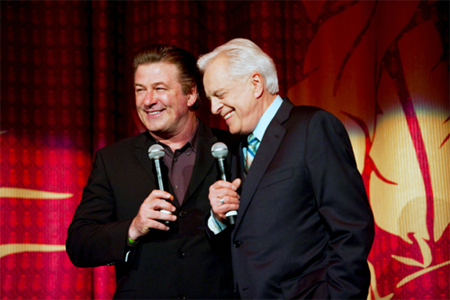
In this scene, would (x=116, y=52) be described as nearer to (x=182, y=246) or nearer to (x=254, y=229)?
(x=182, y=246)

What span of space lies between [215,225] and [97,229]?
53 cm

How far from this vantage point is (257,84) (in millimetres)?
1837

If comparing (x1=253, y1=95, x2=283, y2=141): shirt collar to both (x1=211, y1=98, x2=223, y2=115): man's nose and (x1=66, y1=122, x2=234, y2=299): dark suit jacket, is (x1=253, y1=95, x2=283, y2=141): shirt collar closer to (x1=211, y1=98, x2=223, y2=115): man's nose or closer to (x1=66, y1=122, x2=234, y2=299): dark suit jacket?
(x1=211, y1=98, x2=223, y2=115): man's nose

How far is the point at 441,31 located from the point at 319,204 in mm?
2284

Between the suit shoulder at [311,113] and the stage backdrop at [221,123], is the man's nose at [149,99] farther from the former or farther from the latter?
the stage backdrop at [221,123]

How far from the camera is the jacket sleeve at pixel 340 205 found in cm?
143

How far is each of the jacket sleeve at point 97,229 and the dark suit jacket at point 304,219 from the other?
54 cm

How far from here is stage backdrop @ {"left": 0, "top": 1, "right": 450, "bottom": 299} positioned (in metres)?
3.13

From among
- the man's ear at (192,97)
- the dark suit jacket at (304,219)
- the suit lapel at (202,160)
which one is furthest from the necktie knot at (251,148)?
the man's ear at (192,97)

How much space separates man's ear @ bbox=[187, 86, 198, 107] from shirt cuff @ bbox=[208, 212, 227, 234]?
0.67m

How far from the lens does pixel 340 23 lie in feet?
11.0

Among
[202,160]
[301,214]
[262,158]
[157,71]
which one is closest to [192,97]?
[157,71]

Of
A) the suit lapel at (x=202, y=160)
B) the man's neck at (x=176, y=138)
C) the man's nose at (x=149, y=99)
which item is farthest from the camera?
the man's neck at (x=176, y=138)

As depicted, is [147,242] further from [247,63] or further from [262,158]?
[247,63]
